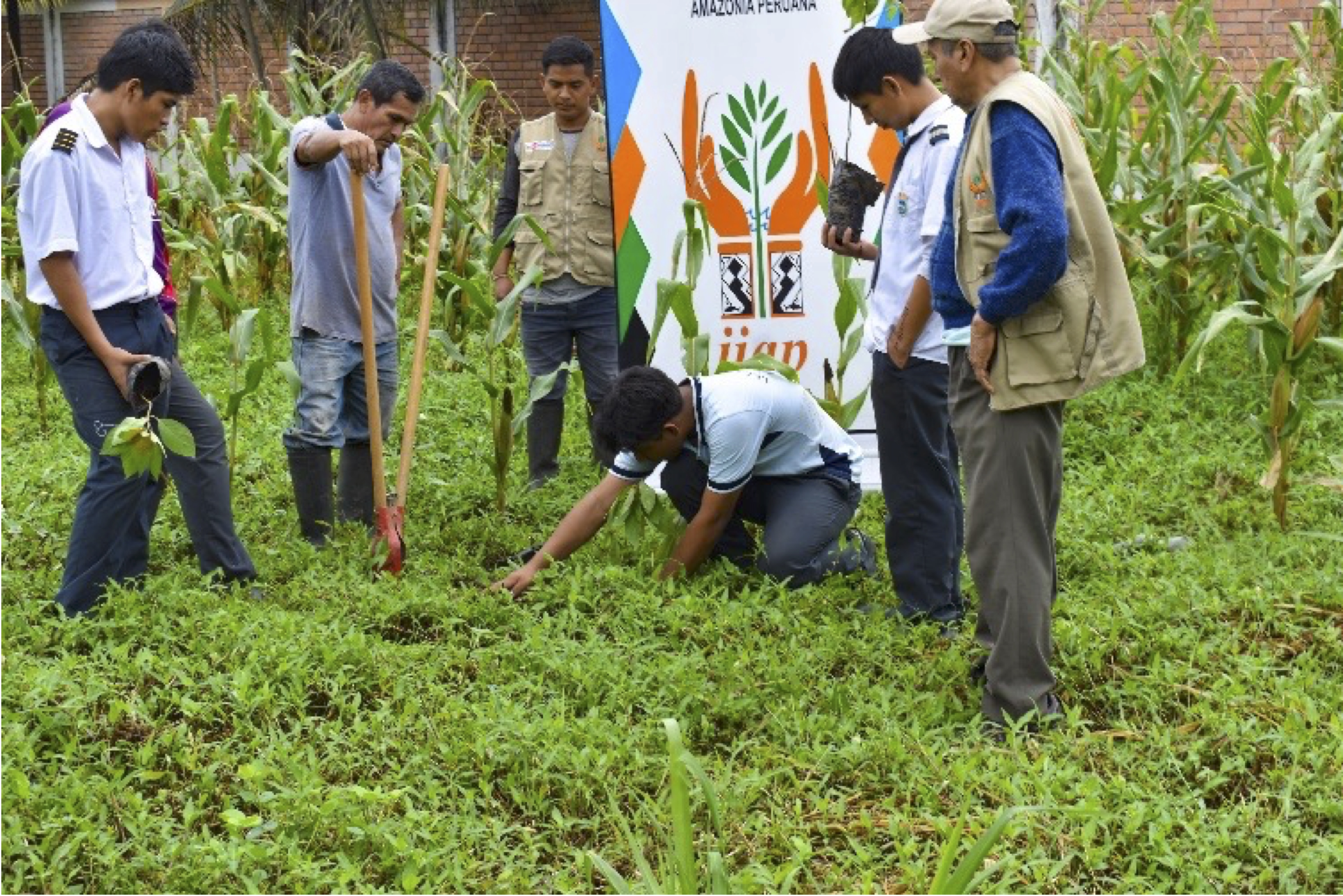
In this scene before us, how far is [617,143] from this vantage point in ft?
19.4

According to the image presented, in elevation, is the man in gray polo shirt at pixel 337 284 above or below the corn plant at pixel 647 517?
above

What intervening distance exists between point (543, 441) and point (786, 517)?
156 centimetres

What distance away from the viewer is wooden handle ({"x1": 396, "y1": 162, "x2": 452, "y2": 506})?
5039mm

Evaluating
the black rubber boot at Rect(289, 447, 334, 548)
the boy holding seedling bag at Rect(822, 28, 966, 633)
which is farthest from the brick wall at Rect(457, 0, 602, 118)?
the boy holding seedling bag at Rect(822, 28, 966, 633)

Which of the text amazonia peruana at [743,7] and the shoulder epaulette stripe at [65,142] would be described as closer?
the shoulder epaulette stripe at [65,142]

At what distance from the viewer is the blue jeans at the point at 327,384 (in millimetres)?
5445

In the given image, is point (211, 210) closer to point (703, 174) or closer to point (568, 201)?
point (568, 201)

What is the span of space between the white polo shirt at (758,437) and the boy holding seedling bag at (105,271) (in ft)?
4.50

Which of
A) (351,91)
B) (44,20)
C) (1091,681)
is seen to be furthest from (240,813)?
(44,20)

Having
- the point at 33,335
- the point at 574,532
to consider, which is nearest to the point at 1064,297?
the point at 574,532

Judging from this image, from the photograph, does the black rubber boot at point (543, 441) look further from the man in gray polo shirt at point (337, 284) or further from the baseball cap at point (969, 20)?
the baseball cap at point (969, 20)

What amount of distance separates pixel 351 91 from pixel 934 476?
554cm

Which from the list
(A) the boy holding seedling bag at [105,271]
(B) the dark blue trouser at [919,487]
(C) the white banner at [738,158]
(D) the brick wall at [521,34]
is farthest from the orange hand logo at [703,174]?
(D) the brick wall at [521,34]

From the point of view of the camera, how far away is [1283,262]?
644 centimetres
